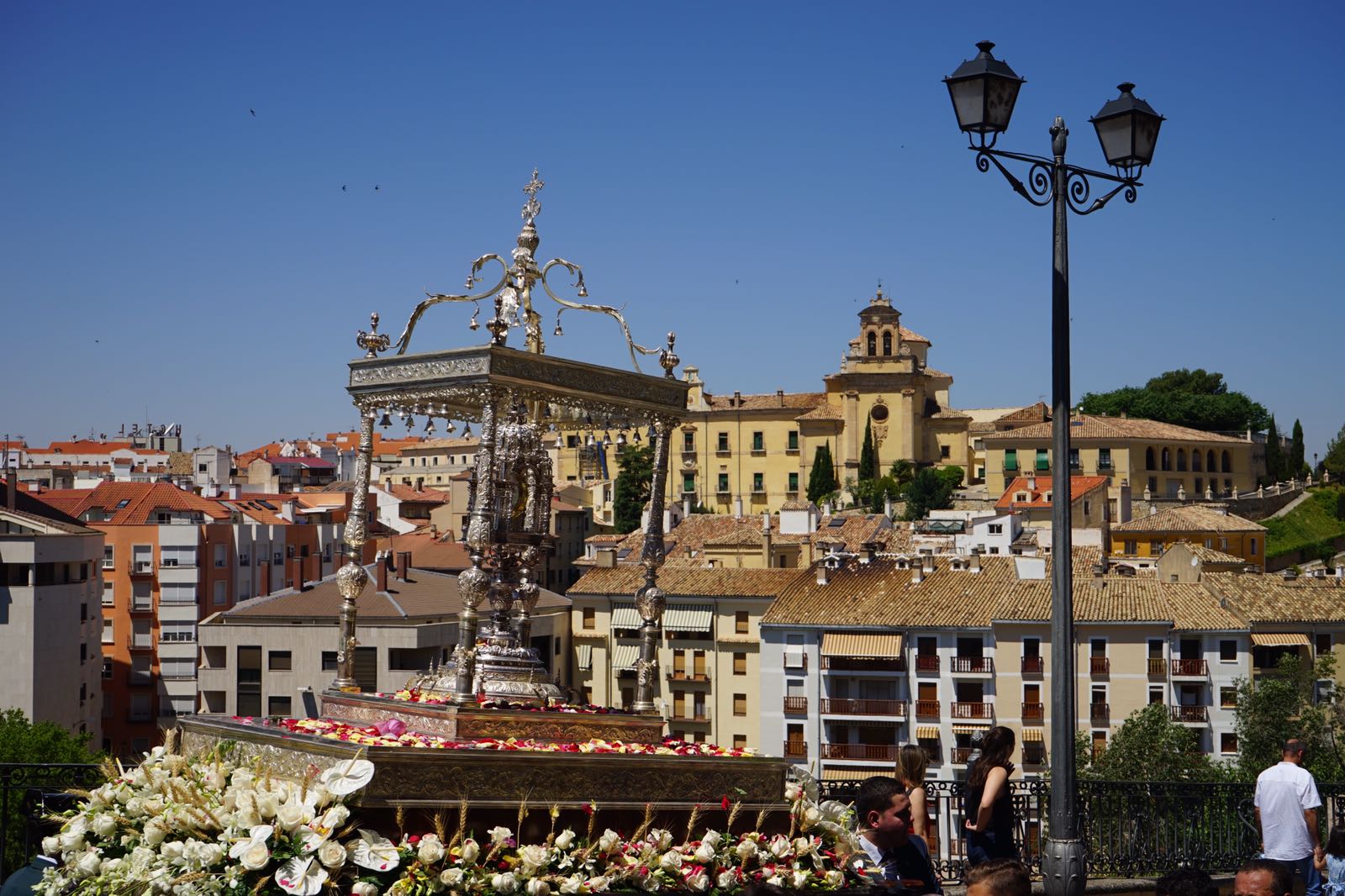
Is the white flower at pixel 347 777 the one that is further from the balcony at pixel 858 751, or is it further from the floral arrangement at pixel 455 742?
the balcony at pixel 858 751

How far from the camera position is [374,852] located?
21.7ft

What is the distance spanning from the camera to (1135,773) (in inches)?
1297

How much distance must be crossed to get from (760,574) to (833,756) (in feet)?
24.6

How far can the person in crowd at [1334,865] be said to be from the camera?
8016 millimetres

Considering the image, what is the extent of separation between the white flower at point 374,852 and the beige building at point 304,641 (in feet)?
104

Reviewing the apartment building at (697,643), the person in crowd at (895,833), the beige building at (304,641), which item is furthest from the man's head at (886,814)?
the apartment building at (697,643)

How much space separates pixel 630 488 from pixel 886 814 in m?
70.2

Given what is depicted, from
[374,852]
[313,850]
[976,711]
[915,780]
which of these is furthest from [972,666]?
[313,850]

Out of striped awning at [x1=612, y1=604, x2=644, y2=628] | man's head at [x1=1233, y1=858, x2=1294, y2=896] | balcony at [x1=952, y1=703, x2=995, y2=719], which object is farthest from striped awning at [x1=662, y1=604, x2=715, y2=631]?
man's head at [x1=1233, y1=858, x2=1294, y2=896]

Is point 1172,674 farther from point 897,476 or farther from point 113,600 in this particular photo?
point 897,476

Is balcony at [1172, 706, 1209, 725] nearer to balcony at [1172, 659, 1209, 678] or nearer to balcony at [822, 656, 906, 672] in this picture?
balcony at [1172, 659, 1209, 678]

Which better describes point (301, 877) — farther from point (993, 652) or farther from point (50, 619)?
point (993, 652)

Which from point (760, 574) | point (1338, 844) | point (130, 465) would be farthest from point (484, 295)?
point (130, 465)

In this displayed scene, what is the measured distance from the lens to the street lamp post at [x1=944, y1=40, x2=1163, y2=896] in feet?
24.1
